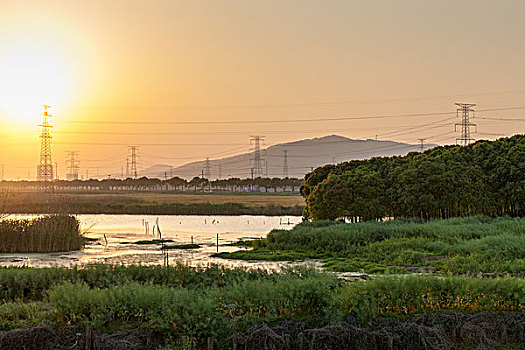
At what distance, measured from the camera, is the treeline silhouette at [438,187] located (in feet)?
116

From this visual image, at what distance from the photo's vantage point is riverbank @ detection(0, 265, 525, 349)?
11125mm

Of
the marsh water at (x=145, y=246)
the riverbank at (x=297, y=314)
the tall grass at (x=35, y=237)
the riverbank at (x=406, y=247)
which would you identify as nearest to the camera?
the riverbank at (x=297, y=314)

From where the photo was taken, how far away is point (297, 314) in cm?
1219

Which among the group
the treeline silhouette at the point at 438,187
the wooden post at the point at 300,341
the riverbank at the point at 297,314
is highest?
the treeline silhouette at the point at 438,187

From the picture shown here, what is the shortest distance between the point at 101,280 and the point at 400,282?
8.78 meters

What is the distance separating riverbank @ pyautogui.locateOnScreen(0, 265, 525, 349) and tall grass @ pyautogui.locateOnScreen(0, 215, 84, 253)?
17.4 meters

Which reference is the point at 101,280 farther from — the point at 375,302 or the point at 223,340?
the point at 375,302

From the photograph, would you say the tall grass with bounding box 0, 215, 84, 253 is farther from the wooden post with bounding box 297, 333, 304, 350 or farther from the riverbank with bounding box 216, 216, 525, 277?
the wooden post with bounding box 297, 333, 304, 350

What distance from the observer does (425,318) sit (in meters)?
12.2

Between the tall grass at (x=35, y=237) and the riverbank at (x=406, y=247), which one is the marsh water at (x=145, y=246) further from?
the riverbank at (x=406, y=247)

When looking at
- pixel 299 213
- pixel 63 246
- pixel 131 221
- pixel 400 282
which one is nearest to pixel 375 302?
pixel 400 282

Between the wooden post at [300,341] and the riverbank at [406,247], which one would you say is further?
the riverbank at [406,247]

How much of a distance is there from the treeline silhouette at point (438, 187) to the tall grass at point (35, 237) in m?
17.1

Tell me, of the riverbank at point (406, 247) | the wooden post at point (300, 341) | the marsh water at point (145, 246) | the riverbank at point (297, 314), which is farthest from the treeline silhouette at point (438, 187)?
the wooden post at point (300, 341)
